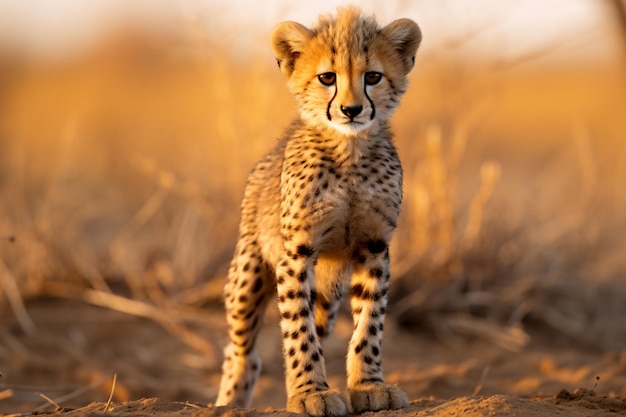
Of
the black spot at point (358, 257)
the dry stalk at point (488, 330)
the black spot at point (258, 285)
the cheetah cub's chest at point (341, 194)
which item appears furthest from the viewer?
the dry stalk at point (488, 330)

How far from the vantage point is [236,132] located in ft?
21.9

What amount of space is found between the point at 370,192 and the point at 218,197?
321 cm

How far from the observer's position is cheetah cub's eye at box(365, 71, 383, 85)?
3.50m

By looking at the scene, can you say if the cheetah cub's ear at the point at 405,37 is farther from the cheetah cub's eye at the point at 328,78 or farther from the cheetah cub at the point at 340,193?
the cheetah cub's eye at the point at 328,78

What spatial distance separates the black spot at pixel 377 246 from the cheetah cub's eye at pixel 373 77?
64 centimetres

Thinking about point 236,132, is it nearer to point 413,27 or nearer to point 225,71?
point 225,71

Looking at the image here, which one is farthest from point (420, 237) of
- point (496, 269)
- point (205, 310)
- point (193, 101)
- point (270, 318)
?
point (193, 101)

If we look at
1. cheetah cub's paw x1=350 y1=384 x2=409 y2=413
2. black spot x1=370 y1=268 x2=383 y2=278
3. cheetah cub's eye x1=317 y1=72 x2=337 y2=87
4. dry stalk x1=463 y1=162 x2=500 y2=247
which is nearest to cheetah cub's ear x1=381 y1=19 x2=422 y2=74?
cheetah cub's eye x1=317 y1=72 x2=337 y2=87

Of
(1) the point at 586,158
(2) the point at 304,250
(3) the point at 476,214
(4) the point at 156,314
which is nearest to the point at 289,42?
(2) the point at 304,250

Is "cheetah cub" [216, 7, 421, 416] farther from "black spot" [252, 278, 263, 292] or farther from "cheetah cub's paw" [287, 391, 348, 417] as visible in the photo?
"black spot" [252, 278, 263, 292]

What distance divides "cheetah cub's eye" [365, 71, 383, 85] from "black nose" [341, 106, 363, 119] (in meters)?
0.17

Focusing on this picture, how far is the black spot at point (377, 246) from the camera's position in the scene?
3.70 m

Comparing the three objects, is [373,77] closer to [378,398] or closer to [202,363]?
[378,398]

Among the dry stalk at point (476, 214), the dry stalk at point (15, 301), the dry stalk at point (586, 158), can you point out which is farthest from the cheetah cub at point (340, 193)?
the dry stalk at point (586, 158)
